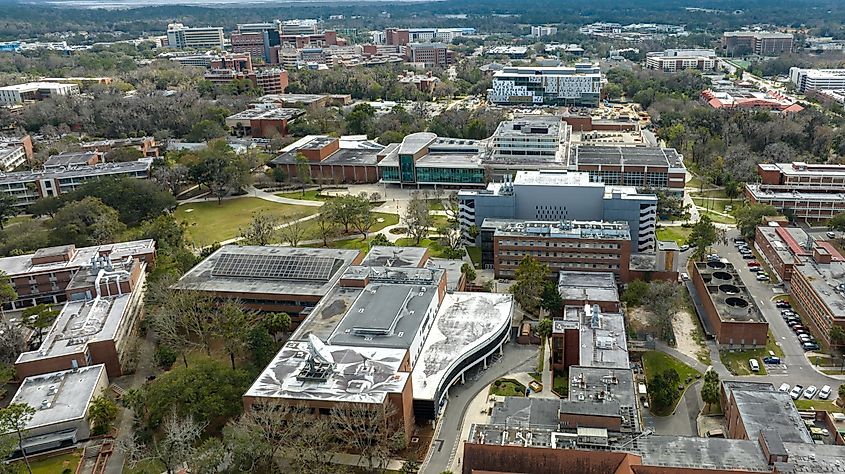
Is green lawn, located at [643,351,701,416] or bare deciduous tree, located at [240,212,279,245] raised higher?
bare deciduous tree, located at [240,212,279,245]

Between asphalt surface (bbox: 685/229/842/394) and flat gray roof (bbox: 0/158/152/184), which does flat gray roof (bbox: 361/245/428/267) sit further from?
flat gray roof (bbox: 0/158/152/184)

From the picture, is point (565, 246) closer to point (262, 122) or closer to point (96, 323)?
point (96, 323)

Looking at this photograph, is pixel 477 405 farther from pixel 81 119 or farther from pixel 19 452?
pixel 81 119

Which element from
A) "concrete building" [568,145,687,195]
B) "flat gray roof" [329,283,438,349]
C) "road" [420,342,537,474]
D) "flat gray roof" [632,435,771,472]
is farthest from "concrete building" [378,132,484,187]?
"flat gray roof" [632,435,771,472]

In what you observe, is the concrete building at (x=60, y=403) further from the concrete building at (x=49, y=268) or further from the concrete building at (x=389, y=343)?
the concrete building at (x=49, y=268)

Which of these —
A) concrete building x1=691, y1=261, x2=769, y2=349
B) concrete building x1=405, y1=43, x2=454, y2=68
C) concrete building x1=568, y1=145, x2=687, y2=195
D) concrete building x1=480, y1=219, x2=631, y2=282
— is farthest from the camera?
concrete building x1=405, y1=43, x2=454, y2=68

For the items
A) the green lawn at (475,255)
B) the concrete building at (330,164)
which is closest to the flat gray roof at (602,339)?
the green lawn at (475,255)
